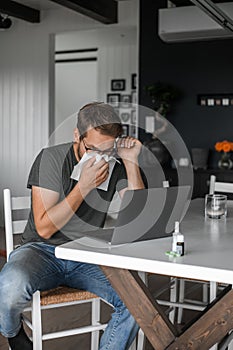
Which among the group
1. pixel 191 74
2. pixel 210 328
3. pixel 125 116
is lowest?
pixel 210 328

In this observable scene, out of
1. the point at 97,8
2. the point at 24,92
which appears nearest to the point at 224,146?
the point at 97,8

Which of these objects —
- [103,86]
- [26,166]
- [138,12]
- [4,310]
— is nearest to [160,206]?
[4,310]

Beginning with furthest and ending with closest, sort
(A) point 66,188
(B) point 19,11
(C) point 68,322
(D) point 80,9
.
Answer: (B) point 19,11 → (D) point 80,9 → (C) point 68,322 → (A) point 66,188

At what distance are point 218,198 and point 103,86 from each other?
23.0 ft

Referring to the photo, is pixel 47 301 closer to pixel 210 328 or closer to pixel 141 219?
pixel 141 219

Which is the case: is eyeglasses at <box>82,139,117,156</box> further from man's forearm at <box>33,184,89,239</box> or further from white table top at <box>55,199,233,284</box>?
white table top at <box>55,199,233,284</box>

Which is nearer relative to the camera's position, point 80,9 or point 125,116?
point 80,9

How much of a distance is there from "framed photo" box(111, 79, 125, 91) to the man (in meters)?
6.82

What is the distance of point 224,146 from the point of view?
17.7ft

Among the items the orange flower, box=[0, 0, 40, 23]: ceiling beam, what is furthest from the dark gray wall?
box=[0, 0, 40, 23]: ceiling beam

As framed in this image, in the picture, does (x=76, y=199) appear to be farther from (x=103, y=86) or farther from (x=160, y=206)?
(x=103, y=86)

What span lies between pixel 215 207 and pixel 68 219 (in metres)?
0.71

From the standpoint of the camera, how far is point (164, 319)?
192 cm

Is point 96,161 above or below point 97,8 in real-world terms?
below
